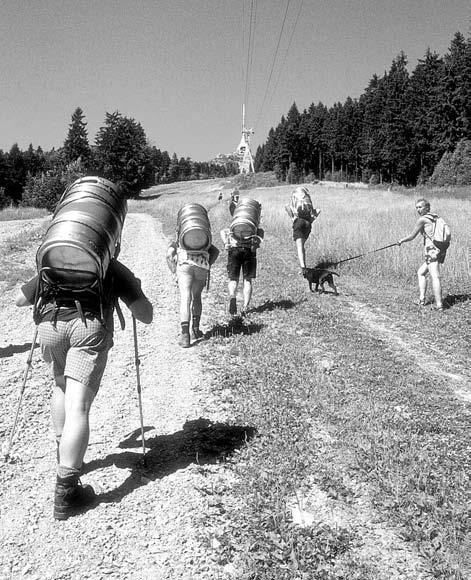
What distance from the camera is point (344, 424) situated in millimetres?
4660

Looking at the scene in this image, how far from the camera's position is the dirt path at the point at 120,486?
9.91ft

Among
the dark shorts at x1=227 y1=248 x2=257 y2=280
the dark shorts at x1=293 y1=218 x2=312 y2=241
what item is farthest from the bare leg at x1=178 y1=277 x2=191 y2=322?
the dark shorts at x1=293 y1=218 x2=312 y2=241

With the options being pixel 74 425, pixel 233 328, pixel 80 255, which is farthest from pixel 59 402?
pixel 233 328

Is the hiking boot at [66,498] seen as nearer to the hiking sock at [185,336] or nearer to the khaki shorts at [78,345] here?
the khaki shorts at [78,345]

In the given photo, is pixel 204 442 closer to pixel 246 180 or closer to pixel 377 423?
pixel 377 423

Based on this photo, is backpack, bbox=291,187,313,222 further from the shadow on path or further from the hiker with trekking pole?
the hiker with trekking pole

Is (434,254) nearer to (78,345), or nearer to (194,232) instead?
(194,232)

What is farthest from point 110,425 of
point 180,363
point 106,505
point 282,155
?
point 282,155

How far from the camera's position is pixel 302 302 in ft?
33.2

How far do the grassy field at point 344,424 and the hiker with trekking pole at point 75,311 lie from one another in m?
1.06

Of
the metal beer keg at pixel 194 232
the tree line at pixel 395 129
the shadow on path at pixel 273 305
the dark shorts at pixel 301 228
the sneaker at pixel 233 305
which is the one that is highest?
the tree line at pixel 395 129

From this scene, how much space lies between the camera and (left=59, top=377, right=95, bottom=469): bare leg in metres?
3.35

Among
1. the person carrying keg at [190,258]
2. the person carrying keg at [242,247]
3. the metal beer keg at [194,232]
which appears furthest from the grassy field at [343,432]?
the metal beer keg at [194,232]

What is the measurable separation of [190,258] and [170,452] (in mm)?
3560
